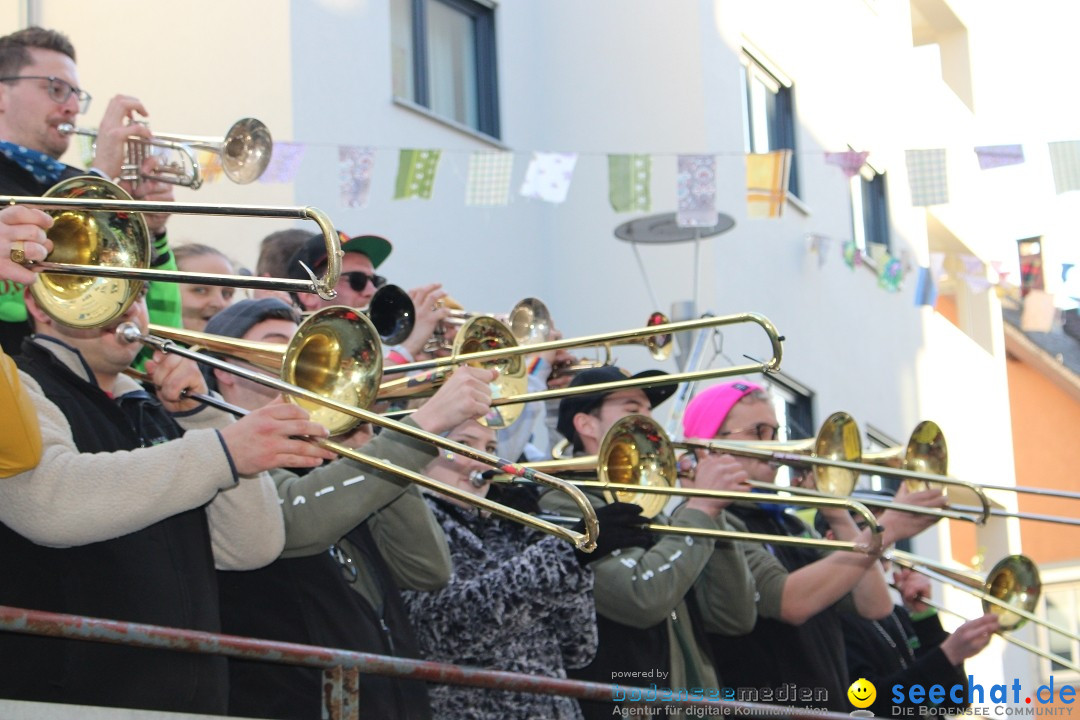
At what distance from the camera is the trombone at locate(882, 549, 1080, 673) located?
20.0ft

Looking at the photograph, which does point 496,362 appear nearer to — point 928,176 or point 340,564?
point 340,564

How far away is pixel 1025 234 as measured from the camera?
13.2 metres

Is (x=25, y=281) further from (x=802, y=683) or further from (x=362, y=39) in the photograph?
(x=362, y=39)

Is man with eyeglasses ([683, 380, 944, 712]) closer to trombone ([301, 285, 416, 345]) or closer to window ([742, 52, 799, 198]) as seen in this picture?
trombone ([301, 285, 416, 345])

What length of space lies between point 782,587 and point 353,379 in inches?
79.2

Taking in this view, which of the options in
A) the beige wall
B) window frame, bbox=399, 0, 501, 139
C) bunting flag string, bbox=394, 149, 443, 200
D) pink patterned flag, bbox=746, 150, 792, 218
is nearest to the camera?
the beige wall

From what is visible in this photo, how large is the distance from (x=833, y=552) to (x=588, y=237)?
5973 millimetres

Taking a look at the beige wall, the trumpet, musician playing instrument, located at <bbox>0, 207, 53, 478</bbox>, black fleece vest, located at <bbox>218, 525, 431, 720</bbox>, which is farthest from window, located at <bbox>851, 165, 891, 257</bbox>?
musician playing instrument, located at <bbox>0, 207, 53, 478</bbox>

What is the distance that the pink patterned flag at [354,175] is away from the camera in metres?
8.52

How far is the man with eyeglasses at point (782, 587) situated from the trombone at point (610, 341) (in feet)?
1.25

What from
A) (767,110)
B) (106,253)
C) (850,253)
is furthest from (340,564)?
(767,110)

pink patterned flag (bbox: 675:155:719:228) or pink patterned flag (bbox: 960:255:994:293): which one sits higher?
pink patterned flag (bbox: 675:155:719:228)

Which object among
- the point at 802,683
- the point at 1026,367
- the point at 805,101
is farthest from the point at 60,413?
A: the point at 1026,367

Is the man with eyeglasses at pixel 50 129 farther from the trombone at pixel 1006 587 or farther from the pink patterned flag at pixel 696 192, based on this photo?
the pink patterned flag at pixel 696 192
